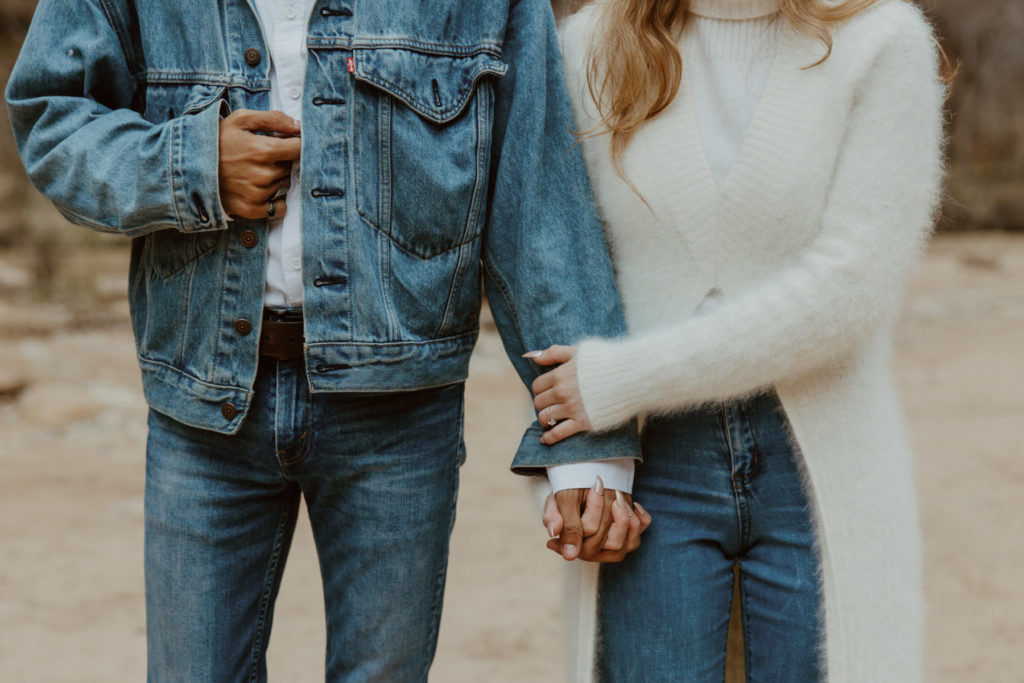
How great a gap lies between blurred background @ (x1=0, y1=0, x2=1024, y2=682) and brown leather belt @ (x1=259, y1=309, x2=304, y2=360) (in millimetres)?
1041

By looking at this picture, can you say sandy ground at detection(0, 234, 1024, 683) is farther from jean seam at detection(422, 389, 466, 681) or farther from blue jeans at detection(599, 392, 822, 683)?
blue jeans at detection(599, 392, 822, 683)

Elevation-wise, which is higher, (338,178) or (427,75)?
(427,75)

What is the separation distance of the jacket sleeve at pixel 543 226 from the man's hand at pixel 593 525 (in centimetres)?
6

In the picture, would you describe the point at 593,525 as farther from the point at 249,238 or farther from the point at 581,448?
the point at 249,238

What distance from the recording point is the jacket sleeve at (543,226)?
1661 millimetres

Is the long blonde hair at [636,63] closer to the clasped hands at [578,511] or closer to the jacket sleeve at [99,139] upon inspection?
the clasped hands at [578,511]

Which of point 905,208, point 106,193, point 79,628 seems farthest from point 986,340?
point 106,193

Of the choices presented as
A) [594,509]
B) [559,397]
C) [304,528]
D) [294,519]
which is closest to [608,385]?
[559,397]

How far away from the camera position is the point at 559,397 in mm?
1658

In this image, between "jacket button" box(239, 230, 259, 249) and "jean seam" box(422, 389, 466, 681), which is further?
"jean seam" box(422, 389, 466, 681)

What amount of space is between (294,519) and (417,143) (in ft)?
2.09

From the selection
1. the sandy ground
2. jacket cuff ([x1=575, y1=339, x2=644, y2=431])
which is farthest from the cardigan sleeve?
the sandy ground

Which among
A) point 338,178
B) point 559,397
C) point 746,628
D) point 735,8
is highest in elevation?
point 735,8

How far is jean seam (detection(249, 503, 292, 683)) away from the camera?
5.70 ft
